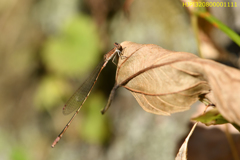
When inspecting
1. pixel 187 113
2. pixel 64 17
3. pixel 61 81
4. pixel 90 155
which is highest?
pixel 64 17

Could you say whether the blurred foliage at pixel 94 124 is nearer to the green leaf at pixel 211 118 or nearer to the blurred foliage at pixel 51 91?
the blurred foliage at pixel 51 91

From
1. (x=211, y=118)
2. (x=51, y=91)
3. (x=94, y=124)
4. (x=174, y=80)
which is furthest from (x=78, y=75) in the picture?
(x=211, y=118)

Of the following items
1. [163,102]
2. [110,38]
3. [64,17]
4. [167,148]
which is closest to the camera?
Answer: [163,102]

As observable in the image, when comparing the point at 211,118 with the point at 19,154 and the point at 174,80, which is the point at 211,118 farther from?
the point at 19,154

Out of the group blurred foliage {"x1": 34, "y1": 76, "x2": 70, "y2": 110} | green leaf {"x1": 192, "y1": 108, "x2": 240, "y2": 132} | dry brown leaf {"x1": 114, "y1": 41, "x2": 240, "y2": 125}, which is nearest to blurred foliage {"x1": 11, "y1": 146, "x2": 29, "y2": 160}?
blurred foliage {"x1": 34, "y1": 76, "x2": 70, "y2": 110}

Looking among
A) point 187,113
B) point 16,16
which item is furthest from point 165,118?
point 16,16

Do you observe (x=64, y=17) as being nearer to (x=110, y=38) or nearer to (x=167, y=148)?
(x=110, y=38)

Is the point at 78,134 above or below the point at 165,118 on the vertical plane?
below
